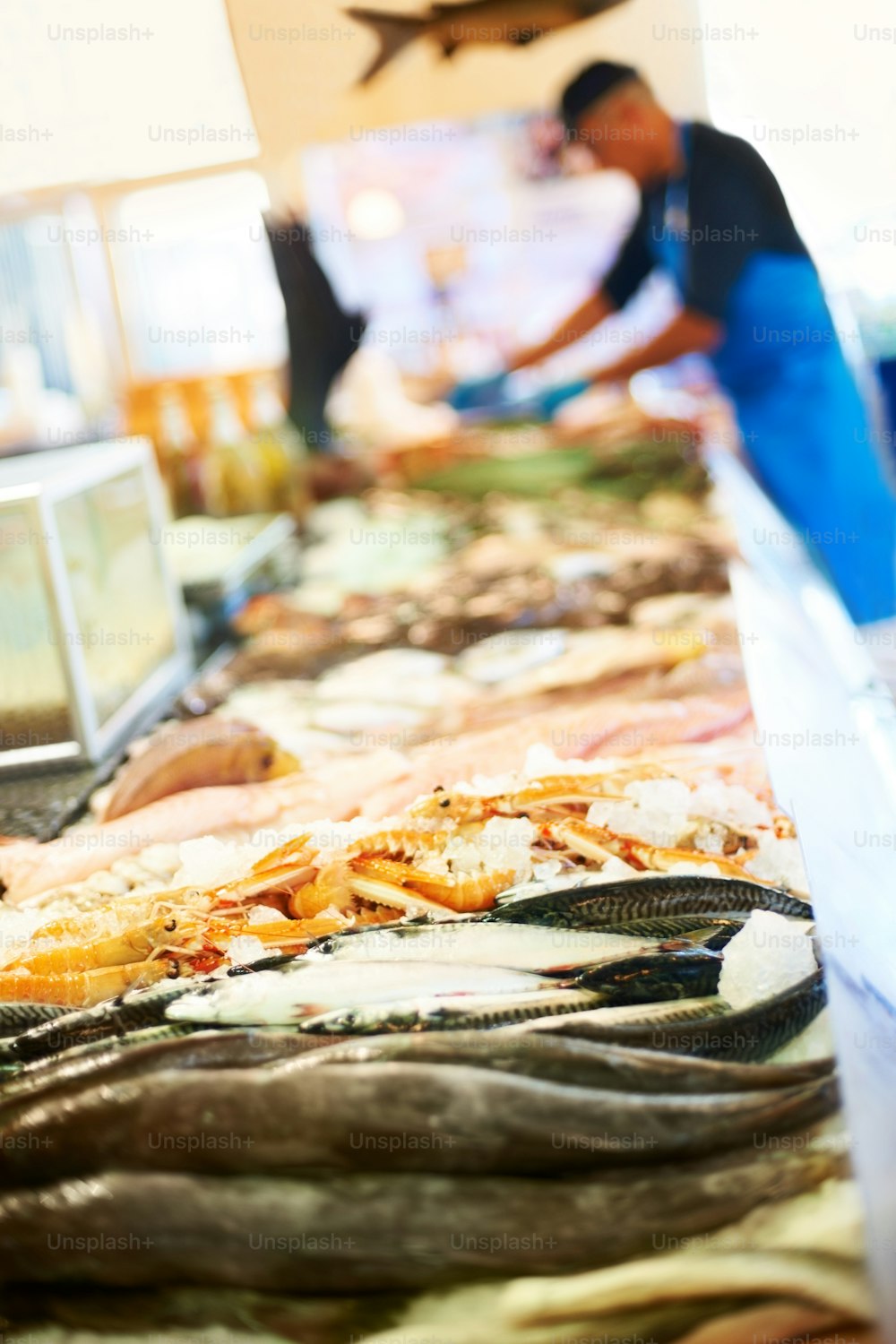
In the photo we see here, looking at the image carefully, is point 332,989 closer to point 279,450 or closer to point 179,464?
point 179,464

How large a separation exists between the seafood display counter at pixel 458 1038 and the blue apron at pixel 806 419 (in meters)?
1.35

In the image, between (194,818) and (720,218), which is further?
(720,218)

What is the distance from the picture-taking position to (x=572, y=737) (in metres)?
1.32

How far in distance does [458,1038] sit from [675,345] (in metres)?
2.38

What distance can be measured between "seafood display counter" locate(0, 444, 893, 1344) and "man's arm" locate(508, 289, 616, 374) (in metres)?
2.04

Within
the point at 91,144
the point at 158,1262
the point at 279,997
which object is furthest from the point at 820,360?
the point at 158,1262

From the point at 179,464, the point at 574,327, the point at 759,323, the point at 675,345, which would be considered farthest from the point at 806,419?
the point at 179,464

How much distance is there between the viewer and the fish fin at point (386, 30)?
5.27ft

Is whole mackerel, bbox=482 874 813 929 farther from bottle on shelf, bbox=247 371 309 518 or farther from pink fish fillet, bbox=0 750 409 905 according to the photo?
bottle on shelf, bbox=247 371 309 518

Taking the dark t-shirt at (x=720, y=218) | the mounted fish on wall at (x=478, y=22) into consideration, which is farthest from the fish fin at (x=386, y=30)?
the dark t-shirt at (x=720, y=218)

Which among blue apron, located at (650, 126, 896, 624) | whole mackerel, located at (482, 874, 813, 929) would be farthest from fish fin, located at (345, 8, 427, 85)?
whole mackerel, located at (482, 874, 813, 929)

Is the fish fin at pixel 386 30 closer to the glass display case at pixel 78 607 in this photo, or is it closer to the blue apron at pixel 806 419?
the glass display case at pixel 78 607

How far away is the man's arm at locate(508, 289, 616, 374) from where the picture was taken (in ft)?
10.4

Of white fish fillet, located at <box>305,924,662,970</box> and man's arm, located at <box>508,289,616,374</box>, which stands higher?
man's arm, located at <box>508,289,616,374</box>
